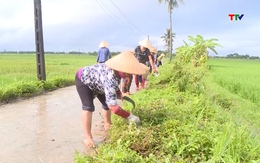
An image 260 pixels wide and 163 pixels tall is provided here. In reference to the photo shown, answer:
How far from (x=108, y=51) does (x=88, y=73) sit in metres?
6.15

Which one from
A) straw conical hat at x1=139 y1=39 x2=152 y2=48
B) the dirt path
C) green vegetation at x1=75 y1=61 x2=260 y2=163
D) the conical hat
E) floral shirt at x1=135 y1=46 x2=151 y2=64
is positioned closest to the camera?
green vegetation at x1=75 y1=61 x2=260 y2=163

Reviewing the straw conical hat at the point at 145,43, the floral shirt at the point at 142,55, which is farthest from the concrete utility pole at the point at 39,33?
the straw conical hat at the point at 145,43

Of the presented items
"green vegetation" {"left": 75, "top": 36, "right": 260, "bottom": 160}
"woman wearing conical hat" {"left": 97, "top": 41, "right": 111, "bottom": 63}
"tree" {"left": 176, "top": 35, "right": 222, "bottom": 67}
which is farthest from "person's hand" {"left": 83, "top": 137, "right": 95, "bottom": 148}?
"tree" {"left": 176, "top": 35, "right": 222, "bottom": 67}

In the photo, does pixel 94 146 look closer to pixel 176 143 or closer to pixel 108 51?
pixel 176 143

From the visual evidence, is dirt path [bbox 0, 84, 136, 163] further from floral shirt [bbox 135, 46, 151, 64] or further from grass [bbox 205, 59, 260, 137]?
grass [bbox 205, 59, 260, 137]

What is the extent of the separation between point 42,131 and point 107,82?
153 centimetres

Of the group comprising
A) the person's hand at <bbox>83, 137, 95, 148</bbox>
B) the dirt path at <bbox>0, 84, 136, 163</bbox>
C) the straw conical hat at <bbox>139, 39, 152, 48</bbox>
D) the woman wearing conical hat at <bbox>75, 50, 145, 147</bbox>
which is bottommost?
the dirt path at <bbox>0, 84, 136, 163</bbox>

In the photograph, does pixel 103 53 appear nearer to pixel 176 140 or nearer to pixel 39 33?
pixel 39 33

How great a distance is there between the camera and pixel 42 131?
156 inches

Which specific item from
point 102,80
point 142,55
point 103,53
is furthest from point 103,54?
point 102,80

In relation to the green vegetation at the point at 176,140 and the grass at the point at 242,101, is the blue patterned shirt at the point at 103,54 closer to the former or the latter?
the grass at the point at 242,101

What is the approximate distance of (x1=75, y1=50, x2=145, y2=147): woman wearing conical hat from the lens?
9.85 feet

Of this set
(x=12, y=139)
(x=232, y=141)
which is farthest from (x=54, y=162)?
(x=232, y=141)

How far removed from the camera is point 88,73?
3.29 meters
